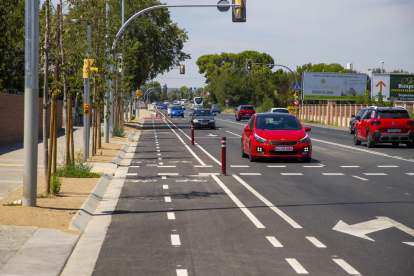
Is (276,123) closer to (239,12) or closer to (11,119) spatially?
(239,12)

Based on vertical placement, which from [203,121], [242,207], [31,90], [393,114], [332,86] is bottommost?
[242,207]

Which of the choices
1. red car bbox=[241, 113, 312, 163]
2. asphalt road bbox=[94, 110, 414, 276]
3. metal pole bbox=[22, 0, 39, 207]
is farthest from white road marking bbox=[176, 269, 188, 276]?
red car bbox=[241, 113, 312, 163]

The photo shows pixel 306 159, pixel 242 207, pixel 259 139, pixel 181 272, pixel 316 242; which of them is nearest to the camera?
pixel 181 272

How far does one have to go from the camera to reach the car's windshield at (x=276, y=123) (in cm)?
1769

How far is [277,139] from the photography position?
1677cm

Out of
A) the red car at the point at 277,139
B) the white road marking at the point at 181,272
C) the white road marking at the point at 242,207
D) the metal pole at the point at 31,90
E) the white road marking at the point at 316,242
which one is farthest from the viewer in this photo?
the red car at the point at 277,139

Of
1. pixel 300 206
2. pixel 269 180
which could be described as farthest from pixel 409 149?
pixel 300 206

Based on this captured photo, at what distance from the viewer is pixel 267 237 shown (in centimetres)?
713

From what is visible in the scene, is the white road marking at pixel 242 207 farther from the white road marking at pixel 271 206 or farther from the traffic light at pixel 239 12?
the traffic light at pixel 239 12

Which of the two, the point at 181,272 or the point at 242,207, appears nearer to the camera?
the point at 181,272

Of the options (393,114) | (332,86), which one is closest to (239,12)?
(393,114)

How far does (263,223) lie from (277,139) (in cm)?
892

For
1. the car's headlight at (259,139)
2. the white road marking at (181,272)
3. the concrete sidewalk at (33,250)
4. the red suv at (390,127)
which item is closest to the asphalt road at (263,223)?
the white road marking at (181,272)

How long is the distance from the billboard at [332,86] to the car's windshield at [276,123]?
5147cm
